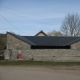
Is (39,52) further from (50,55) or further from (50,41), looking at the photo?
(50,41)

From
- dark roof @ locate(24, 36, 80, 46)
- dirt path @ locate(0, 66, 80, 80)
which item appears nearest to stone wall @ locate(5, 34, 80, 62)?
dark roof @ locate(24, 36, 80, 46)

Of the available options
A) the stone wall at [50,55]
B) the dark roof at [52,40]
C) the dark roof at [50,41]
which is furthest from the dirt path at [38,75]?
the dark roof at [52,40]

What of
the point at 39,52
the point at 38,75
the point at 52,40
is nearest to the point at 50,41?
the point at 52,40

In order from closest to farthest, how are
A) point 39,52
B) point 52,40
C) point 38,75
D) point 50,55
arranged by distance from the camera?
point 38,75 < point 39,52 < point 50,55 < point 52,40

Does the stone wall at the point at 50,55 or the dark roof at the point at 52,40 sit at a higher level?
the dark roof at the point at 52,40

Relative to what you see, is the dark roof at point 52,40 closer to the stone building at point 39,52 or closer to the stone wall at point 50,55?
the stone building at point 39,52

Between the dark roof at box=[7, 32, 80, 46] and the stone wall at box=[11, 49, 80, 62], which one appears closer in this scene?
the stone wall at box=[11, 49, 80, 62]

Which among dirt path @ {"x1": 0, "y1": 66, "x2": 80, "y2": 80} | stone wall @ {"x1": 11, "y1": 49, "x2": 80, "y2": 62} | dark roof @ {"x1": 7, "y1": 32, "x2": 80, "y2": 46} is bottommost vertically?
dirt path @ {"x1": 0, "y1": 66, "x2": 80, "y2": 80}

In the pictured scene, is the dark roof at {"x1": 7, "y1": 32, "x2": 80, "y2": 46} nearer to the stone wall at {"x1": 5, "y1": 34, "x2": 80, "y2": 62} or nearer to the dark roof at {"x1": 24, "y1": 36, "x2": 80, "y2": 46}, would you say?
the dark roof at {"x1": 24, "y1": 36, "x2": 80, "y2": 46}

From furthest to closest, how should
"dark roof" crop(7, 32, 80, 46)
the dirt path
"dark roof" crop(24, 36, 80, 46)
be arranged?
1. "dark roof" crop(24, 36, 80, 46)
2. "dark roof" crop(7, 32, 80, 46)
3. the dirt path

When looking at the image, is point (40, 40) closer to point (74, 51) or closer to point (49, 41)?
point (49, 41)

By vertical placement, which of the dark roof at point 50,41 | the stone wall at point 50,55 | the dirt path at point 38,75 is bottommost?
the dirt path at point 38,75

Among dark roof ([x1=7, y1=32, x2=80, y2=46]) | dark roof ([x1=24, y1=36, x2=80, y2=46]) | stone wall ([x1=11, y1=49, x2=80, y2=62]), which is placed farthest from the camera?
dark roof ([x1=24, y1=36, x2=80, y2=46])

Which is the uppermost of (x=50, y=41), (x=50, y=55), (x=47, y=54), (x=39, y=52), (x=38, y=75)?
(x=50, y=41)
